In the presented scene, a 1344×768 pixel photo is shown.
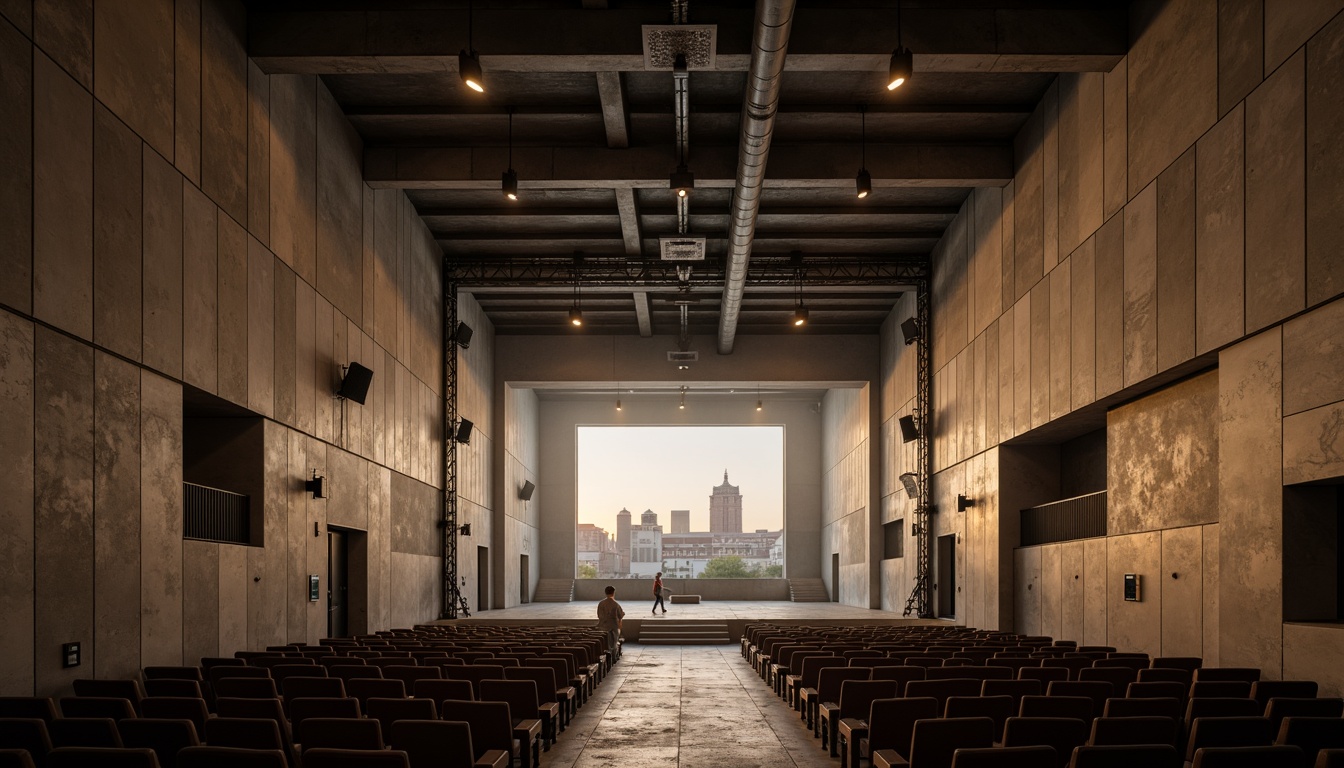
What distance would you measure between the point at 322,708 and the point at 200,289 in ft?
20.2

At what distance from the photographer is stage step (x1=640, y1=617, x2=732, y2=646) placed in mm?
21125

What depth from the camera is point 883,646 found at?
36.6ft

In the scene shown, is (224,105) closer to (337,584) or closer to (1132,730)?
(337,584)

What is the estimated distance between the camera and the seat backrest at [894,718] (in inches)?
244

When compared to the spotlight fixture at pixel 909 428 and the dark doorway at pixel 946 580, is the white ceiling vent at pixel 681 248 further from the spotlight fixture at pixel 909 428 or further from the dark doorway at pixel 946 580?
the dark doorway at pixel 946 580

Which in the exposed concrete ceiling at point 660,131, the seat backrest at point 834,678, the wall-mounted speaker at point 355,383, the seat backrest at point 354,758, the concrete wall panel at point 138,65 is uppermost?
the exposed concrete ceiling at point 660,131

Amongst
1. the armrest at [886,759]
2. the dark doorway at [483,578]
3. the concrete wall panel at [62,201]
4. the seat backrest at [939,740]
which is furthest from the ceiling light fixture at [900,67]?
the dark doorway at [483,578]

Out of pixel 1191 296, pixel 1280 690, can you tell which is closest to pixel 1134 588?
pixel 1191 296

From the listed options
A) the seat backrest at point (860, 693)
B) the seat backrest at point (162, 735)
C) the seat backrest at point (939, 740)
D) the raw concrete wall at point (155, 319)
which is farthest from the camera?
the raw concrete wall at point (155, 319)

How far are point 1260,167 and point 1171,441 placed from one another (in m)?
3.82

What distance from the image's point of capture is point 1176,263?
10.6 metres

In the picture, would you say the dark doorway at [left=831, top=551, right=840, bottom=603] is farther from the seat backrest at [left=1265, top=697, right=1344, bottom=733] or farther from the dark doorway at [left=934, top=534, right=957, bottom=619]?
the seat backrest at [left=1265, top=697, right=1344, bottom=733]

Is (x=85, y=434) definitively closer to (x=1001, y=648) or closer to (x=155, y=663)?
(x=155, y=663)

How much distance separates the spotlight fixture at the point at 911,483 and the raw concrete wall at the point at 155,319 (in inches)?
479
